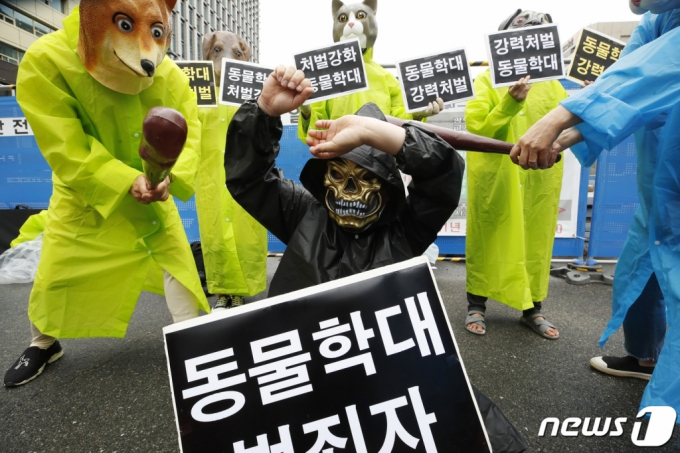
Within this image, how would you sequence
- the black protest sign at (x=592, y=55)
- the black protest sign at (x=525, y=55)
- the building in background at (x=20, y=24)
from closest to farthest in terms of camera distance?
the black protest sign at (x=525, y=55)
the black protest sign at (x=592, y=55)
the building in background at (x=20, y=24)

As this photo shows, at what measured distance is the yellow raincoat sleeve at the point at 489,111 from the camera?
7.13 ft

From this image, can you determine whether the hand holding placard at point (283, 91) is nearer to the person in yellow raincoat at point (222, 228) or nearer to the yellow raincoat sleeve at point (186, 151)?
the yellow raincoat sleeve at point (186, 151)

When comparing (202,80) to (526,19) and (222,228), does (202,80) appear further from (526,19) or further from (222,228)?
(526,19)

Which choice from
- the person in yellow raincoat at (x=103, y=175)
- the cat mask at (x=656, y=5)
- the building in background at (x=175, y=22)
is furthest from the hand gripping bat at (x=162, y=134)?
the building in background at (x=175, y=22)

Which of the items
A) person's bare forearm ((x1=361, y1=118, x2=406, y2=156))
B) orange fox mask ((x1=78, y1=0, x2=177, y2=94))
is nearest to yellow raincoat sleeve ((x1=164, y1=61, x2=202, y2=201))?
orange fox mask ((x1=78, y1=0, x2=177, y2=94))

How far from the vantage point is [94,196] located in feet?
5.56

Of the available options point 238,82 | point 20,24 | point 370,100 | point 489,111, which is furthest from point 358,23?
point 20,24

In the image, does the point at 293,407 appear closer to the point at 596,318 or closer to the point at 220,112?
the point at 220,112

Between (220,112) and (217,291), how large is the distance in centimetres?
134

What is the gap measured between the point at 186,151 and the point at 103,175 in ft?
1.34

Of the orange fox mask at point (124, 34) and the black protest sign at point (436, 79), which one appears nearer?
the orange fox mask at point (124, 34)

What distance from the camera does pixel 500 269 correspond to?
8.12ft

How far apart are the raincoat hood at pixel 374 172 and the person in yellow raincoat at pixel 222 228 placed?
1516 millimetres

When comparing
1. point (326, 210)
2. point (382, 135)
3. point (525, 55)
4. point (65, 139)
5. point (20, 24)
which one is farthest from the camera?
point (20, 24)
